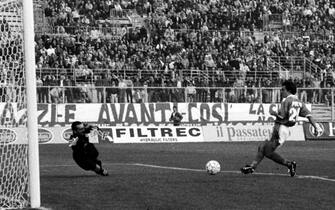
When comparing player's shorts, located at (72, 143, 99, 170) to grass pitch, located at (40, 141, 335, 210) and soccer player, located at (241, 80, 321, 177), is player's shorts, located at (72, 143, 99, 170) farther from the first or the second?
soccer player, located at (241, 80, 321, 177)

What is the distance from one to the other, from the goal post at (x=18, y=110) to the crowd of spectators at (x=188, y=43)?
83.1 ft

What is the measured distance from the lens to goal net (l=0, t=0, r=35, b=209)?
12398 mm

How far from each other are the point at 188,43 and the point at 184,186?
33.1m

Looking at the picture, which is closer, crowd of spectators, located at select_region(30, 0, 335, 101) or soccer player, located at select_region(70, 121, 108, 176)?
soccer player, located at select_region(70, 121, 108, 176)

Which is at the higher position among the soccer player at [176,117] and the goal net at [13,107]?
the goal net at [13,107]

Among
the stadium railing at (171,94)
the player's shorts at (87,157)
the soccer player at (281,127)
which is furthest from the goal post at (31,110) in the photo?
the stadium railing at (171,94)

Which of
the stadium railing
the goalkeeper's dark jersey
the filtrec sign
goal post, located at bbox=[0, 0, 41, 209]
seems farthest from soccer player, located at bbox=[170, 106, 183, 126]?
goal post, located at bbox=[0, 0, 41, 209]

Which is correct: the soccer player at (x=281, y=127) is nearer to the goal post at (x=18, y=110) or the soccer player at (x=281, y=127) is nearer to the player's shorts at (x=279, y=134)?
the player's shorts at (x=279, y=134)

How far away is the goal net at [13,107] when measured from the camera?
12.4m

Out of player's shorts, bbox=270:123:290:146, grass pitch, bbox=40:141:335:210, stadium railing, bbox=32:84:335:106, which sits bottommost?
stadium railing, bbox=32:84:335:106

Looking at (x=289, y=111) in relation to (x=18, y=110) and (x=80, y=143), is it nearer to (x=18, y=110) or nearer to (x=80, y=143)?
(x=80, y=143)

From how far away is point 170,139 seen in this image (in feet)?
123

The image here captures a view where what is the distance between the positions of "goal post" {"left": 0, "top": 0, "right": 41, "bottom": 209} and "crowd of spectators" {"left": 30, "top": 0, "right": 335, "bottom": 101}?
2532 cm

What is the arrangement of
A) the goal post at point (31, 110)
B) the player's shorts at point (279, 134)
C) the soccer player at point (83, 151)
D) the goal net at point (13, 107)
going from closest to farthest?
1. the goal post at point (31, 110)
2. the goal net at point (13, 107)
3. the player's shorts at point (279, 134)
4. the soccer player at point (83, 151)
